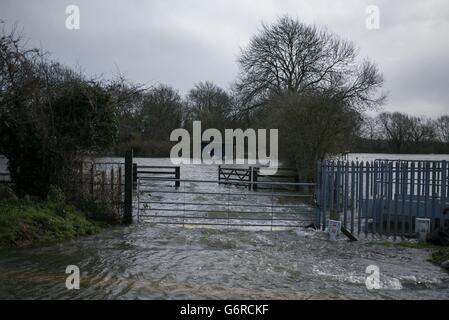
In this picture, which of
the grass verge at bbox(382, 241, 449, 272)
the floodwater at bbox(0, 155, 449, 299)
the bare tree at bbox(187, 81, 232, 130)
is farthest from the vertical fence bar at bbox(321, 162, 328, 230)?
the bare tree at bbox(187, 81, 232, 130)

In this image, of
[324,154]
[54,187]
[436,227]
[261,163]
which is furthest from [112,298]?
[261,163]

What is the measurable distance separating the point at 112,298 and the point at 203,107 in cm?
6145

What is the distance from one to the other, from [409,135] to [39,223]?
149ft

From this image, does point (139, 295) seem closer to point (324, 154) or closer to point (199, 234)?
point (199, 234)

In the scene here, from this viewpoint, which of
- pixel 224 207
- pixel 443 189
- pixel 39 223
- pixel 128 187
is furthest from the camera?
pixel 224 207

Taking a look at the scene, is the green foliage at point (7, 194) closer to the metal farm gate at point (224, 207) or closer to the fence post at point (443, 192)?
the metal farm gate at point (224, 207)

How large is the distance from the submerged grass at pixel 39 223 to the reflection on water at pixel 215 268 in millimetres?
478

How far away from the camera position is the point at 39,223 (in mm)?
9961

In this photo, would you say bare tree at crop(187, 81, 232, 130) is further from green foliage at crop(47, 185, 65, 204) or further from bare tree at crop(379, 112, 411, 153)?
green foliage at crop(47, 185, 65, 204)

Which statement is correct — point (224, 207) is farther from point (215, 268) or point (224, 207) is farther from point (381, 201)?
point (215, 268)

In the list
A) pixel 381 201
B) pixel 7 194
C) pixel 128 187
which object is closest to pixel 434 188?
pixel 381 201

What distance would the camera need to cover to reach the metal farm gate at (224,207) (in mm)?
12414

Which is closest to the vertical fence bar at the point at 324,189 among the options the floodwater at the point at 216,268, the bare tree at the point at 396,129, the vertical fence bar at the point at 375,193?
the floodwater at the point at 216,268

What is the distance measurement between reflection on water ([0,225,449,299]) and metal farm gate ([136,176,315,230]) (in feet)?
5.17
